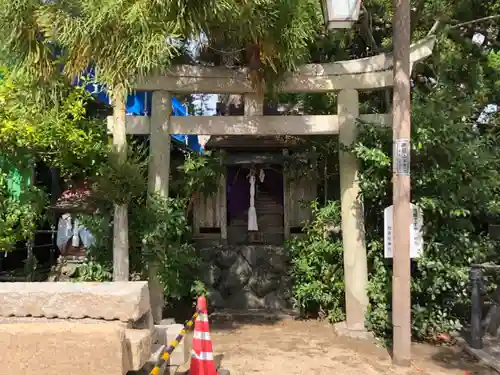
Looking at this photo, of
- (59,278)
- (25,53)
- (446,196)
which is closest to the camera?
(25,53)

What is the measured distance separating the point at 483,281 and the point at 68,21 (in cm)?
705

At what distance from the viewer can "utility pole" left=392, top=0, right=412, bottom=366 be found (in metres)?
6.17

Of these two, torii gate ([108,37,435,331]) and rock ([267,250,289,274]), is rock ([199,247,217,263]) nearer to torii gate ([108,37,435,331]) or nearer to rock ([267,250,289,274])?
rock ([267,250,289,274])

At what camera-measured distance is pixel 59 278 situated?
9.05 meters

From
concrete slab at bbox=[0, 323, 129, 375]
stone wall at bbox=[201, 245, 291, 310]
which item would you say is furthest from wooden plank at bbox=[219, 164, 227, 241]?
concrete slab at bbox=[0, 323, 129, 375]

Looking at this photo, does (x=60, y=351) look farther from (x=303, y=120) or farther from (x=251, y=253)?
(x=251, y=253)

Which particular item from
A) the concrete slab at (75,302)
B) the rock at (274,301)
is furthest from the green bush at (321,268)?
the concrete slab at (75,302)

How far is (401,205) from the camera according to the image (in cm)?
618

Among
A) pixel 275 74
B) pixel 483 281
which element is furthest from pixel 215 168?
pixel 483 281

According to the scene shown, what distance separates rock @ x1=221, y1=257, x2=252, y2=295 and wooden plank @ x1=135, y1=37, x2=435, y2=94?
4.01 metres

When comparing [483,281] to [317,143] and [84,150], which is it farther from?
[84,150]

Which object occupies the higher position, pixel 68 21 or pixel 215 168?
pixel 68 21

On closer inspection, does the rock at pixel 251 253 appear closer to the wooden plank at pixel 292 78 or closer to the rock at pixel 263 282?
the rock at pixel 263 282

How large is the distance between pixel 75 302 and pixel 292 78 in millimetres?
5383
